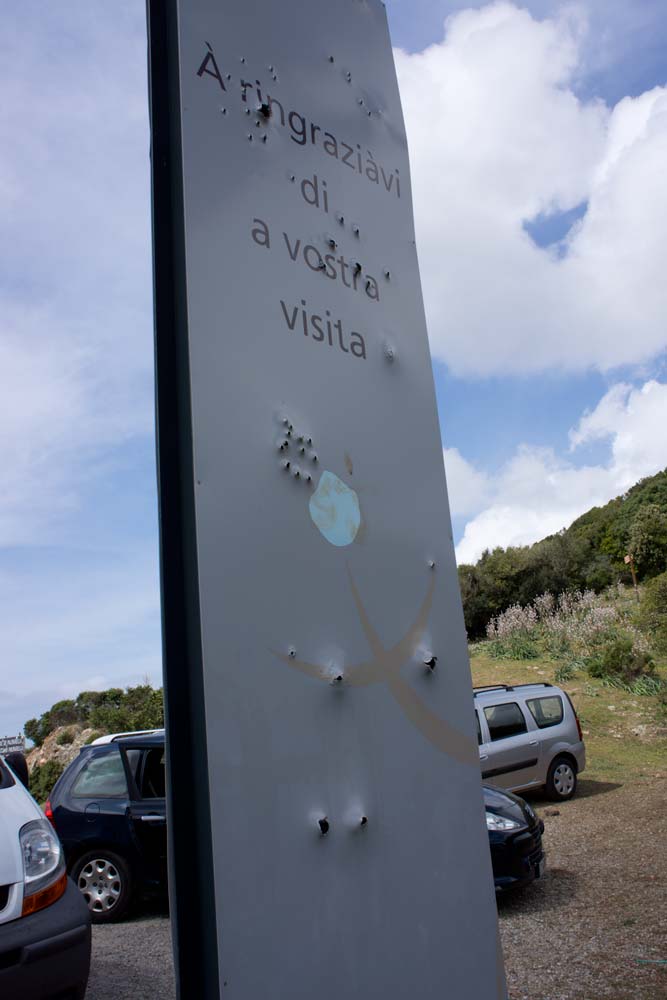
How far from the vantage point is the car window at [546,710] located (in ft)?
35.9

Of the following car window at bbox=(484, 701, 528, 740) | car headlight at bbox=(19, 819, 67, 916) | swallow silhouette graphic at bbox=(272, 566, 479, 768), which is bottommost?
car window at bbox=(484, 701, 528, 740)

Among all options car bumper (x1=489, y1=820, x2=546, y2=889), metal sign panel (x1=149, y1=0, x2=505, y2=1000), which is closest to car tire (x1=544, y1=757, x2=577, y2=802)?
car bumper (x1=489, y1=820, x2=546, y2=889)

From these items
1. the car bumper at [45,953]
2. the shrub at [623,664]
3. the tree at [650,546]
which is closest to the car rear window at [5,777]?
the car bumper at [45,953]

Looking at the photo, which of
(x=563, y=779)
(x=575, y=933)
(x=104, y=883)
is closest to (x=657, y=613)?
(x=563, y=779)

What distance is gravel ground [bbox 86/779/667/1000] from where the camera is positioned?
4.58 metres

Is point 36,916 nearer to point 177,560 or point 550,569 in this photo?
point 177,560

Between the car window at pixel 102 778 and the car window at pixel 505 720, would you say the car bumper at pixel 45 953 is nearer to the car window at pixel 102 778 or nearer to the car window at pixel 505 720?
the car window at pixel 102 778

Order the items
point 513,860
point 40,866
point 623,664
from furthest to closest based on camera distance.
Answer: point 623,664 < point 513,860 < point 40,866

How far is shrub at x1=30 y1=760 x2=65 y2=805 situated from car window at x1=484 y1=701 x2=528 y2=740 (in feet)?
27.3

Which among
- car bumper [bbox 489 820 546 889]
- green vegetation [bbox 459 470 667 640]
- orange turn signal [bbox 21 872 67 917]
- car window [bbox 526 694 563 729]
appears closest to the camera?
orange turn signal [bbox 21 872 67 917]

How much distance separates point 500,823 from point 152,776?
3161 mm

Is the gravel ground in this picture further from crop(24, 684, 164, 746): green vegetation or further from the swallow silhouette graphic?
crop(24, 684, 164, 746): green vegetation

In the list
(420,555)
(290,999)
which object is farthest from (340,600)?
(290,999)

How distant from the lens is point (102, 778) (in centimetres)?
698
